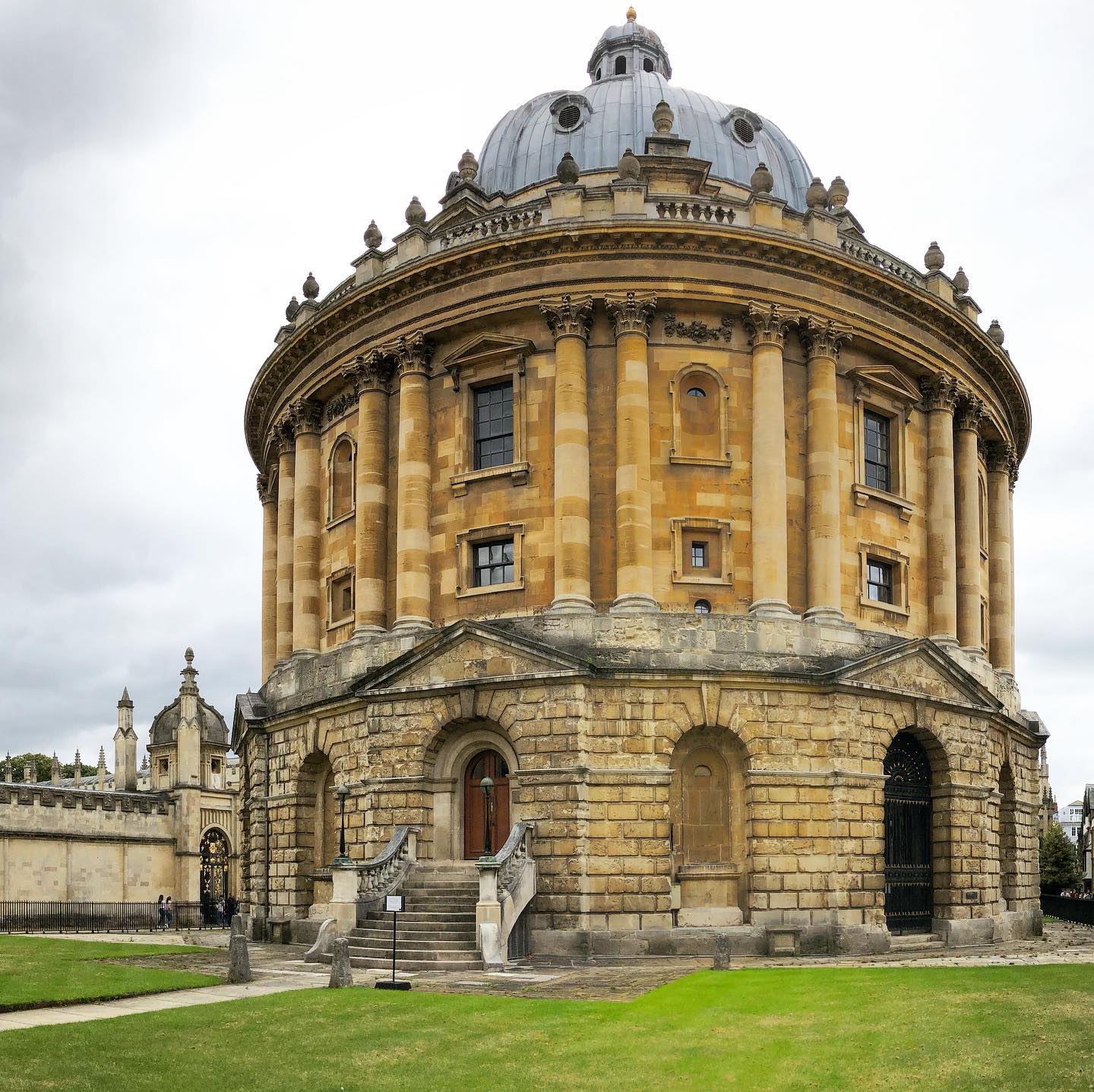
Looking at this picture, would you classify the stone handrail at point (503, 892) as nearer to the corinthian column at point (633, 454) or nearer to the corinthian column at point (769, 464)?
the corinthian column at point (633, 454)

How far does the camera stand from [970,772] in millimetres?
37219

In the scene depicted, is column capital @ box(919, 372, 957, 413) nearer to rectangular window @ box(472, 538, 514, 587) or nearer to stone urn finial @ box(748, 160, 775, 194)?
stone urn finial @ box(748, 160, 775, 194)

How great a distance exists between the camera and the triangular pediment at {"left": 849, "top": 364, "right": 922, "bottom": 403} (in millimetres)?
37750

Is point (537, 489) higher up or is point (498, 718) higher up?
point (537, 489)

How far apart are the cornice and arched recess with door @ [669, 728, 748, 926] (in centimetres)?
1194

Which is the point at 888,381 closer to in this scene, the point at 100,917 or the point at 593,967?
the point at 593,967

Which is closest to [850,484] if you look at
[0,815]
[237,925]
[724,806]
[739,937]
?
[724,806]

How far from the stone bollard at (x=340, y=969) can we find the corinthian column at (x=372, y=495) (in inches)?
552

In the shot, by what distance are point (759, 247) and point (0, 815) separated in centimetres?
3957

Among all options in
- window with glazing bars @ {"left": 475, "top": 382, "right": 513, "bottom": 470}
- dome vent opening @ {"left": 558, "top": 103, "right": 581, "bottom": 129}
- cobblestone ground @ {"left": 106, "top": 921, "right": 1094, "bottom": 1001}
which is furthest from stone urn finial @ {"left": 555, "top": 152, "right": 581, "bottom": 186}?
cobblestone ground @ {"left": 106, "top": 921, "right": 1094, "bottom": 1001}

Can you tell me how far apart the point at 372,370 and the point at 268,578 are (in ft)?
39.8

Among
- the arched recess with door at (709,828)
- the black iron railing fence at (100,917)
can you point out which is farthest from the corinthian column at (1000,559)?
the black iron railing fence at (100,917)

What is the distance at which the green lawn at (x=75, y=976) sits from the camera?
2275cm

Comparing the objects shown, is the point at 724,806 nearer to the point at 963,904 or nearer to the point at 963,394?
the point at 963,904
